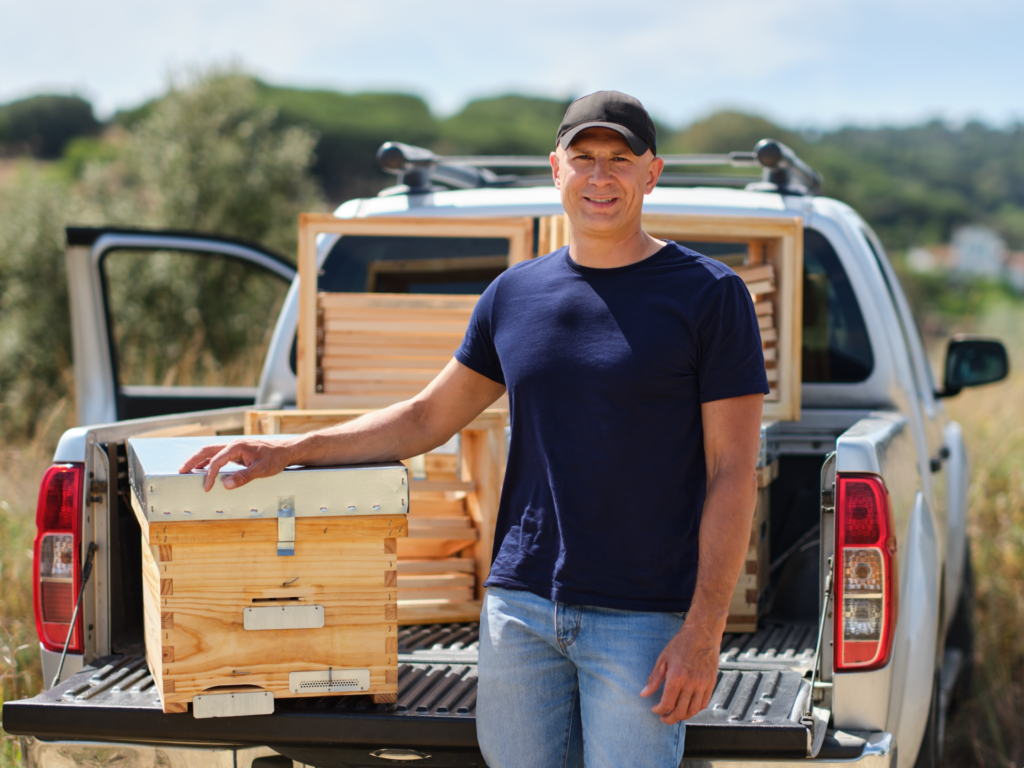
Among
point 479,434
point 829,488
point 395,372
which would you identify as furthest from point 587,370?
point 395,372

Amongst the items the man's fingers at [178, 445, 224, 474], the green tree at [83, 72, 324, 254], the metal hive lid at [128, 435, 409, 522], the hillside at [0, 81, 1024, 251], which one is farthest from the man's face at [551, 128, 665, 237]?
the hillside at [0, 81, 1024, 251]

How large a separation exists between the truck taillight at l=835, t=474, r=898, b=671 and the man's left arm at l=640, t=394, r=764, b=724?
20.9 inches

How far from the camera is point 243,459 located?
230 cm

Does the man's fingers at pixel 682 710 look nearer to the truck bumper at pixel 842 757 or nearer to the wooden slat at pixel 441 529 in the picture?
the truck bumper at pixel 842 757

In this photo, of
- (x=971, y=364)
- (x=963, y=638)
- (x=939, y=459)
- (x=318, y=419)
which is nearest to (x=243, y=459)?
(x=318, y=419)

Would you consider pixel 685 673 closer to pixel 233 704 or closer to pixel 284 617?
pixel 284 617

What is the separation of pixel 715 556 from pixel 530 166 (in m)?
2.68

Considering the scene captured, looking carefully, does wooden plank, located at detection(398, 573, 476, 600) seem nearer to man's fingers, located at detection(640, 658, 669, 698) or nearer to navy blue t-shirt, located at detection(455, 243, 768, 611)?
navy blue t-shirt, located at detection(455, 243, 768, 611)

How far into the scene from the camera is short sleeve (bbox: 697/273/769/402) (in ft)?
6.48

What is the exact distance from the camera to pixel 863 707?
2.41 meters

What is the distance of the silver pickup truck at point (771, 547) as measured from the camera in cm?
236

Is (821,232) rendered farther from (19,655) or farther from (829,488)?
(19,655)

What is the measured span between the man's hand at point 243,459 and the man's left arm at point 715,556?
940mm

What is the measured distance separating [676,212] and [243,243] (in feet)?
6.84
